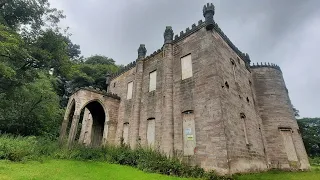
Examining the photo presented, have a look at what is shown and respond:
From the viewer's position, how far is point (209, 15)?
44.0 feet

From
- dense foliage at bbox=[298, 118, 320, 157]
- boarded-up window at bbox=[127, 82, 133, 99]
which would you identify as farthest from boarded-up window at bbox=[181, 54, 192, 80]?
dense foliage at bbox=[298, 118, 320, 157]

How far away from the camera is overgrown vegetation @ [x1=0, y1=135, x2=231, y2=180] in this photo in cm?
981

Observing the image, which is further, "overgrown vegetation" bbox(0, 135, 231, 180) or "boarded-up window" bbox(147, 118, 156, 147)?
"boarded-up window" bbox(147, 118, 156, 147)

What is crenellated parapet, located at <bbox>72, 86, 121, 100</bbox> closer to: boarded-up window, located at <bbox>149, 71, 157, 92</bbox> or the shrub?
boarded-up window, located at <bbox>149, 71, 157, 92</bbox>

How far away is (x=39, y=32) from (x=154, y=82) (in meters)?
10.1

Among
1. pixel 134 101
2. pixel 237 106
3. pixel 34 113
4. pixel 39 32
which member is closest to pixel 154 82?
pixel 134 101

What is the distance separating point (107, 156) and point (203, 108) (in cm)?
658

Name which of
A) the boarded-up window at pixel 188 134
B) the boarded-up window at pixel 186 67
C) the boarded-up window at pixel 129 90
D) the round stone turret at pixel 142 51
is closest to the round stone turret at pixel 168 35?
the boarded-up window at pixel 186 67

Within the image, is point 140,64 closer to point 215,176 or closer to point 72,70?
point 72,70

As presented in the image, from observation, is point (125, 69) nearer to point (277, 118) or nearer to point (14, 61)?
point (14, 61)

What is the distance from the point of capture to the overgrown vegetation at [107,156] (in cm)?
981

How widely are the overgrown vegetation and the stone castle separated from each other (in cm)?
128

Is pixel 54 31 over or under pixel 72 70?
over

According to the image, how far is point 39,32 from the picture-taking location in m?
16.0
